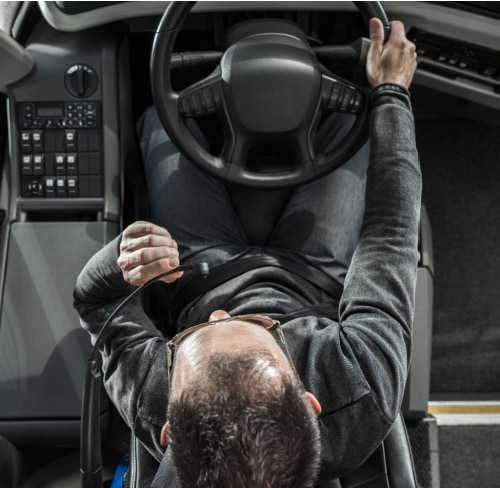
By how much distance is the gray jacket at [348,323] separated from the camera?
87 centimetres

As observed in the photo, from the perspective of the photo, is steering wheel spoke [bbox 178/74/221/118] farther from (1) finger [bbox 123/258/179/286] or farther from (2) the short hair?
(2) the short hair

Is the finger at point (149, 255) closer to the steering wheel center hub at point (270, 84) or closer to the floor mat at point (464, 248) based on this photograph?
the steering wheel center hub at point (270, 84)

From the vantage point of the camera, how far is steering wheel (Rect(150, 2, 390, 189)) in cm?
104

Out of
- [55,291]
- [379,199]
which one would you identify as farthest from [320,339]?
[55,291]

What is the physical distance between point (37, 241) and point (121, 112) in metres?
0.28

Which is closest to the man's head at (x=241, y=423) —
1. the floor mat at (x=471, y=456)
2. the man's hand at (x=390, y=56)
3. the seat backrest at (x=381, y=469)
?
the seat backrest at (x=381, y=469)

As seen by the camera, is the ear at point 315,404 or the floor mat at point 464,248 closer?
the ear at point 315,404

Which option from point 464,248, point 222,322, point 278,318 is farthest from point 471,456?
point 222,322

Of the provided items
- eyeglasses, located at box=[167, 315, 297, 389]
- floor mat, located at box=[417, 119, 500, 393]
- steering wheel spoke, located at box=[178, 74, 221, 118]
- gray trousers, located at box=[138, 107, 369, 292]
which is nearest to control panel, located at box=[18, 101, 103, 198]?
gray trousers, located at box=[138, 107, 369, 292]

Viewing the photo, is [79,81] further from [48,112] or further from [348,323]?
[348,323]

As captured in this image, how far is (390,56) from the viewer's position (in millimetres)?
1022

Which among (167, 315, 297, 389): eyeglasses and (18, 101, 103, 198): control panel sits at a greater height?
(18, 101, 103, 198): control panel

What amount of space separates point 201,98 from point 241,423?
0.56 m

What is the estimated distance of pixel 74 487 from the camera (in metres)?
1.21
